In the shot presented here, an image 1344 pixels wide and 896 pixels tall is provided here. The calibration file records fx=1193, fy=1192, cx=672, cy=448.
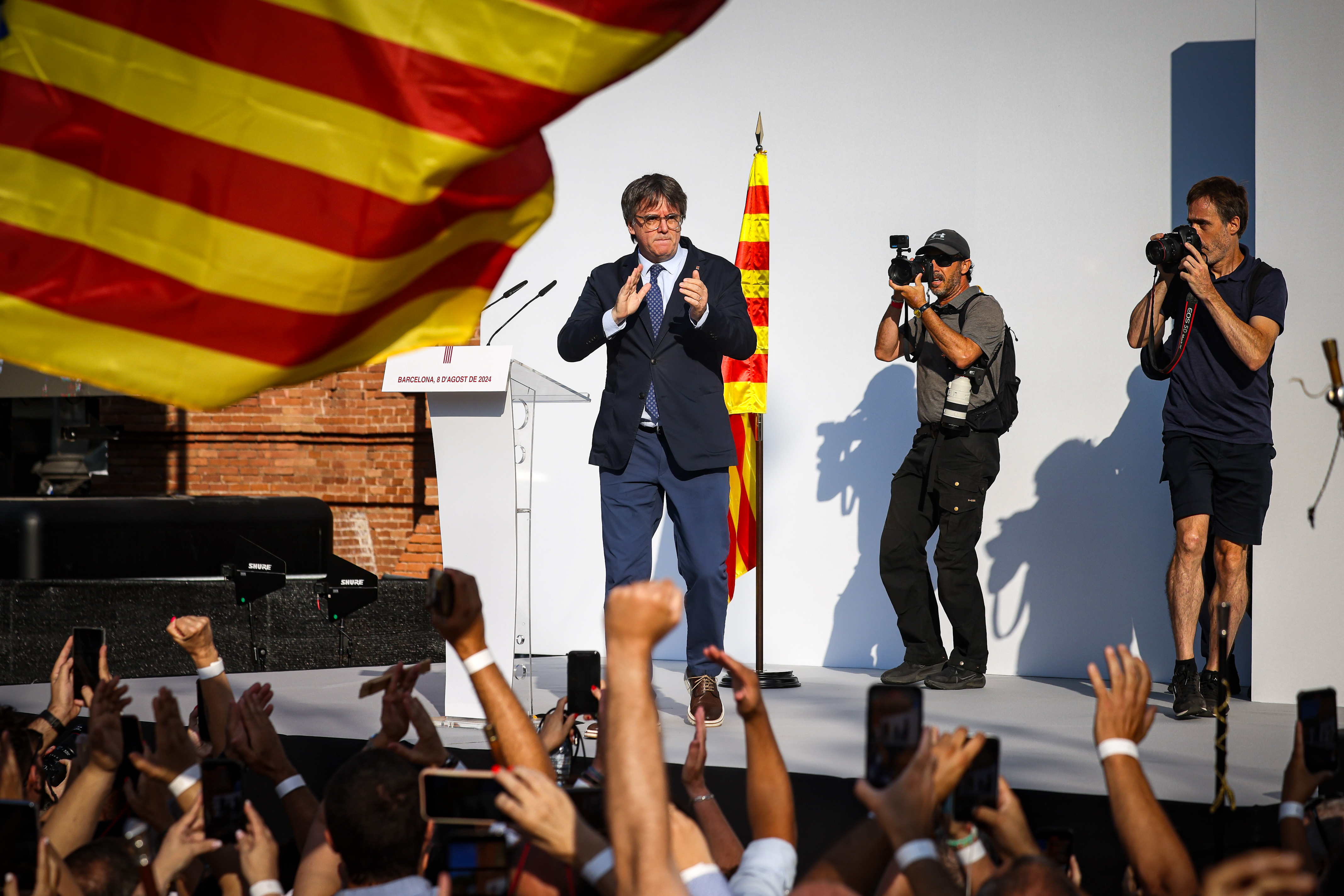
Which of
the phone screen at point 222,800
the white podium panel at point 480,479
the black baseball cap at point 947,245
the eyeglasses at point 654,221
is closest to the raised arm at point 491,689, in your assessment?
the phone screen at point 222,800

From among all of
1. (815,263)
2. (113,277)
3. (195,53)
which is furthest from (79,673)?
(815,263)

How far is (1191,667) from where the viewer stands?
13.4ft

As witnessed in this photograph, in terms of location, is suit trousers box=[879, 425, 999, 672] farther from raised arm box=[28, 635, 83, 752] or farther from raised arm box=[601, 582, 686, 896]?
raised arm box=[601, 582, 686, 896]

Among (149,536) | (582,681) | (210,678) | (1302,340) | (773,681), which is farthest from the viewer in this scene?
(149,536)

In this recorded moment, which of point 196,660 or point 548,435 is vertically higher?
point 548,435

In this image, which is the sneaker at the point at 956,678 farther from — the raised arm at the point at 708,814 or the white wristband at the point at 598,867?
the white wristband at the point at 598,867

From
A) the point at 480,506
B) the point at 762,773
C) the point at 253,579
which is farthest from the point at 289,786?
the point at 253,579

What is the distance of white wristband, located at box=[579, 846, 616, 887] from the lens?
1577 millimetres

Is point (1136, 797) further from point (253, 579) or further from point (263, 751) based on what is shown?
point (253, 579)

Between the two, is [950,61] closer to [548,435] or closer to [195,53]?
[548,435]

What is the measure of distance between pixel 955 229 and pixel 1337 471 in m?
1.91

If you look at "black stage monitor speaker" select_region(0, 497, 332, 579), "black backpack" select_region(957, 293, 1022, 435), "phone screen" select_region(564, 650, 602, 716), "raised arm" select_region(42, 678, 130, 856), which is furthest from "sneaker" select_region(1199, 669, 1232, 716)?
"black stage monitor speaker" select_region(0, 497, 332, 579)

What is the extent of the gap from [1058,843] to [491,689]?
3.57ft

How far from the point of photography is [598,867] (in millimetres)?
1583
